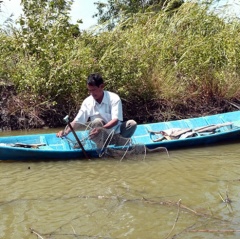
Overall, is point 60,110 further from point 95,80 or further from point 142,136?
point 95,80

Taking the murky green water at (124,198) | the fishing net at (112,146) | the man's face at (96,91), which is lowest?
the murky green water at (124,198)

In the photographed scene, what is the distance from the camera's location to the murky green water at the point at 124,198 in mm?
3541

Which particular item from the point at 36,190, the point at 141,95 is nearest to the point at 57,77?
the point at 141,95

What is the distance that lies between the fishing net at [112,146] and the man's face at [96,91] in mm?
443

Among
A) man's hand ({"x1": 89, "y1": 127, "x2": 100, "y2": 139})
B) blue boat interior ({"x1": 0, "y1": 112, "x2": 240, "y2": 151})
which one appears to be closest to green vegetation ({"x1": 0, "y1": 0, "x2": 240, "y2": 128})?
blue boat interior ({"x1": 0, "y1": 112, "x2": 240, "y2": 151})

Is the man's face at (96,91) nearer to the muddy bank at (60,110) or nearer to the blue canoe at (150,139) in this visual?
the blue canoe at (150,139)

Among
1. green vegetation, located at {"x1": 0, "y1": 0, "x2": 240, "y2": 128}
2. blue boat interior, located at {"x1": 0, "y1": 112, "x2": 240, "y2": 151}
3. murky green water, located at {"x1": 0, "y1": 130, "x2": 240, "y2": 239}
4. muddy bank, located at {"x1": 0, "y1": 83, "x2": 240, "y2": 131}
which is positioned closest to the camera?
murky green water, located at {"x1": 0, "y1": 130, "x2": 240, "y2": 239}

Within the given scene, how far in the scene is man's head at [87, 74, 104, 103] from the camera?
570 centimetres

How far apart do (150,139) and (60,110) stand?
2772 mm

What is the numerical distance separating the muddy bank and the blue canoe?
1.42 m

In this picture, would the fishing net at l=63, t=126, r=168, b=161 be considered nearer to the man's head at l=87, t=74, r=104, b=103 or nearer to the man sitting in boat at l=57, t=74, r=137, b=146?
the man sitting in boat at l=57, t=74, r=137, b=146

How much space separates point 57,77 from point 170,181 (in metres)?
4.52

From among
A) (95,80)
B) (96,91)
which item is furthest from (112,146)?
(95,80)

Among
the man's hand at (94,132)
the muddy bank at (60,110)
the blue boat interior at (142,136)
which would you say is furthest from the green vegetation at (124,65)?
the man's hand at (94,132)
